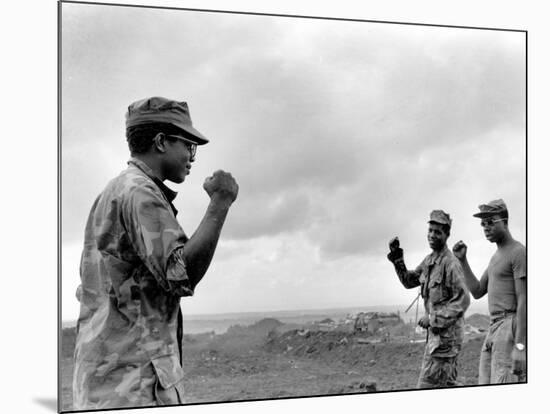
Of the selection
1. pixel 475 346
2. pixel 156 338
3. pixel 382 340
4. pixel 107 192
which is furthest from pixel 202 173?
pixel 475 346

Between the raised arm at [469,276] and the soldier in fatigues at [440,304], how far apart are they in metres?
0.05

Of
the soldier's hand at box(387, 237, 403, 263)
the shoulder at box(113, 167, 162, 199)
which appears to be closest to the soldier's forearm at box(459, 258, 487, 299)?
the soldier's hand at box(387, 237, 403, 263)

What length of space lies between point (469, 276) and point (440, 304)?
32 centimetres

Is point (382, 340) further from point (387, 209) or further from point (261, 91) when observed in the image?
point (261, 91)

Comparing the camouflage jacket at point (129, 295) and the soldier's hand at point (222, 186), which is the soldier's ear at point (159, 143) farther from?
the soldier's hand at point (222, 186)

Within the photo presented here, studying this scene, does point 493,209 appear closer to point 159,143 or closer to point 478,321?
point 478,321

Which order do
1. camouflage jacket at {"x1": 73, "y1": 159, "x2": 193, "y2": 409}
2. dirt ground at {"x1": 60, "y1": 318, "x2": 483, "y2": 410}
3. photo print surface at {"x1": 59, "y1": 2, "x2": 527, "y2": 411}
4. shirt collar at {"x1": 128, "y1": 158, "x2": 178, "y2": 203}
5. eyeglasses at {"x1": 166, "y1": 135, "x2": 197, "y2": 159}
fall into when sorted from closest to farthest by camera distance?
camouflage jacket at {"x1": 73, "y1": 159, "x2": 193, "y2": 409} < photo print surface at {"x1": 59, "y1": 2, "x2": 527, "y2": 411} < shirt collar at {"x1": 128, "y1": 158, "x2": 178, "y2": 203} < eyeglasses at {"x1": 166, "y1": 135, "x2": 197, "y2": 159} < dirt ground at {"x1": 60, "y1": 318, "x2": 483, "y2": 410}

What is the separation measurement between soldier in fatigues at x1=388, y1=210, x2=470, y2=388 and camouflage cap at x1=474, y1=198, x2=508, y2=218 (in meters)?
0.29

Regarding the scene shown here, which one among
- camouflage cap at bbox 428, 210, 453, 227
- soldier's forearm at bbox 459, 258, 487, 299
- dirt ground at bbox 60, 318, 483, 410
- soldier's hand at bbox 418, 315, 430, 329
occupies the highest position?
camouflage cap at bbox 428, 210, 453, 227

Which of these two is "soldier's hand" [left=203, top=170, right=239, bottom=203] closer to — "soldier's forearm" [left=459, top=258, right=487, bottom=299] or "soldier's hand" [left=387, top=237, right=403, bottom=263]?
"soldier's hand" [left=387, top=237, right=403, bottom=263]

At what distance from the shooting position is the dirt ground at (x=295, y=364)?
7738 millimetres

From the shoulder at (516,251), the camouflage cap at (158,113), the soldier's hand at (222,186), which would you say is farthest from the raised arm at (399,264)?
the camouflage cap at (158,113)

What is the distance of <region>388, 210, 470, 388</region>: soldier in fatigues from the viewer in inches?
335

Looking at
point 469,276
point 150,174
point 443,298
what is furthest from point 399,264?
point 150,174
